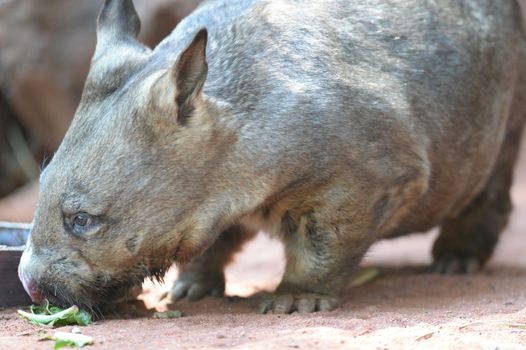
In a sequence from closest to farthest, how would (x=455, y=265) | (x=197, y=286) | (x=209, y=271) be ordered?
(x=197, y=286) < (x=209, y=271) < (x=455, y=265)

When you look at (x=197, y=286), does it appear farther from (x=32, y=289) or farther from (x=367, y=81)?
(x=367, y=81)

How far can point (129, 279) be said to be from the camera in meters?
4.31

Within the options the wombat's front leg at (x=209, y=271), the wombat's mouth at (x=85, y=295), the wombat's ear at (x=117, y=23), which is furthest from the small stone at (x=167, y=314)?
the wombat's ear at (x=117, y=23)

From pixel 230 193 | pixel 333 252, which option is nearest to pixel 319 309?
pixel 333 252

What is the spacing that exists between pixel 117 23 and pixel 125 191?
1.07m

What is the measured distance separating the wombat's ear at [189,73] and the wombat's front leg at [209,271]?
1.21m

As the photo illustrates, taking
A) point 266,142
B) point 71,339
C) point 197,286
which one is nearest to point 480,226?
point 197,286

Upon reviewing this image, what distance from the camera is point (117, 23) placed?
4832 millimetres

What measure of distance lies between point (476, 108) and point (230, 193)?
1749 millimetres

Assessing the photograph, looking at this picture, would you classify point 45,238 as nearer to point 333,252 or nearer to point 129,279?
point 129,279

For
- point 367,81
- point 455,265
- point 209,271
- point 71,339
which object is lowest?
point 71,339

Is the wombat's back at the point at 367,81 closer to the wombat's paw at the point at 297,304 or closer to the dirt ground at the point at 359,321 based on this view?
the dirt ground at the point at 359,321

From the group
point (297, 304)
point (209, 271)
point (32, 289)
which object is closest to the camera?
point (32, 289)

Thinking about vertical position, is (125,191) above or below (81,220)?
above
